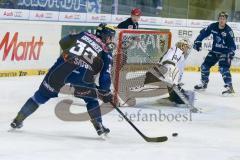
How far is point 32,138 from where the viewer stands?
5.59m

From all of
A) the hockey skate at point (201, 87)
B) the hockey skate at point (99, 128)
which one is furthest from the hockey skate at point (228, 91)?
the hockey skate at point (99, 128)

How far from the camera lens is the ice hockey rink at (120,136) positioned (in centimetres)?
515

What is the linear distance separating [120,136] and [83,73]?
81 cm

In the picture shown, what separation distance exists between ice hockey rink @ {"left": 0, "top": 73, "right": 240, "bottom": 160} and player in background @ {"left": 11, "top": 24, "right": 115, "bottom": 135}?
0.31m

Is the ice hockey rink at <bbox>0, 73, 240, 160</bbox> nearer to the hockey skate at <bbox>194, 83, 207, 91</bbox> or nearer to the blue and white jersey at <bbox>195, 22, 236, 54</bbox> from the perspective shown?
the blue and white jersey at <bbox>195, 22, 236, 54</bbox>

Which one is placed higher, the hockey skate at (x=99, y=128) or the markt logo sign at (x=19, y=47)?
the markt logo sign at (x=19, y=47)

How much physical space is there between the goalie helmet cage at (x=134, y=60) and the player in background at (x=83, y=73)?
2.10 metres

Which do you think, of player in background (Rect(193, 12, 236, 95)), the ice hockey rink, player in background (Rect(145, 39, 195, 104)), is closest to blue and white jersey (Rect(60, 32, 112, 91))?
the ice hockey rink

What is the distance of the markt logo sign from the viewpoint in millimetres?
9727

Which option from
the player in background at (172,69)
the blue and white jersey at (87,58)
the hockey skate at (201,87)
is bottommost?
the hockey skate at (201,87)

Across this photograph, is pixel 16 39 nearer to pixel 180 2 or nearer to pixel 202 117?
pixel 202 117

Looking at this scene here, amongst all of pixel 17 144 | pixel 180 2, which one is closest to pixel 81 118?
pixel 17 144

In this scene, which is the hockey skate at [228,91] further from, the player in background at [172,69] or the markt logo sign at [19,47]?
the markt logo sign at [19,47]

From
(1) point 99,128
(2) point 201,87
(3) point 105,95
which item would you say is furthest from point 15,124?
(2) point 201,87
